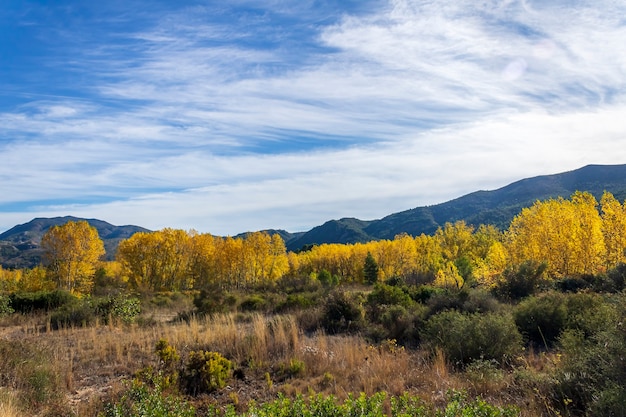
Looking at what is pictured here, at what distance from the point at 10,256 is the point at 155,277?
530ft

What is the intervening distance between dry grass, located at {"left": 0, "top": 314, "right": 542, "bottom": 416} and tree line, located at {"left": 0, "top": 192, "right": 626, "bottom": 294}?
9.89m

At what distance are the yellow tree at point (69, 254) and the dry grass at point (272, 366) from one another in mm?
29448

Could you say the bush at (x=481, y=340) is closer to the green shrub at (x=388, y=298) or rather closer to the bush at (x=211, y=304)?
the green shrub at (x=388, y=298)

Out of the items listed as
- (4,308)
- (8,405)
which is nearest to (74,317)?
(4,308)

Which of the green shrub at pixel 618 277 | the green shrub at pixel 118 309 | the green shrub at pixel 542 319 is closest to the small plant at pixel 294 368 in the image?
the green shrub at pixel 542 319

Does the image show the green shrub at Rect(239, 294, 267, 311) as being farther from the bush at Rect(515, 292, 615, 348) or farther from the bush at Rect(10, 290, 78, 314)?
the bush at Rect(515, 292, 615, 348)

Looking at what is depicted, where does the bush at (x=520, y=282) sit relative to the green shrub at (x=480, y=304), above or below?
below

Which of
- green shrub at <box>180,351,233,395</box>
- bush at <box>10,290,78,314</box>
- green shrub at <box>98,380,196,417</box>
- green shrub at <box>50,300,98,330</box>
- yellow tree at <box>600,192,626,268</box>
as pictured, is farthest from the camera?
yellow tree at <box>600,192,626,268</box>

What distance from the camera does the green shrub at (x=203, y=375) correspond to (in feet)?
21.2

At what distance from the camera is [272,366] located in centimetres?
760

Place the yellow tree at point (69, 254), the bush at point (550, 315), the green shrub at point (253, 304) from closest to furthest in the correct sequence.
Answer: the bush at point (550, 315), the green shrub at point (253, 304), the yellow tree at point (69, 254)

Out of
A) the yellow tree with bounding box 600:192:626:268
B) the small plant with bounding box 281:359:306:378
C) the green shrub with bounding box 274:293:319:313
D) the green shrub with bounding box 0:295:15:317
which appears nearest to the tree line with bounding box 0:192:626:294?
the yellow tree with bounding box 600:192:626:268

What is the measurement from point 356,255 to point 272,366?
215 feet

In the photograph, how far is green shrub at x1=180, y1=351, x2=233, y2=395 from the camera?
21.2 feet
